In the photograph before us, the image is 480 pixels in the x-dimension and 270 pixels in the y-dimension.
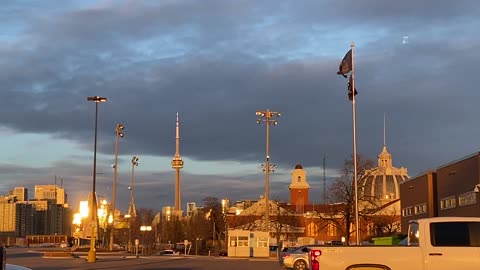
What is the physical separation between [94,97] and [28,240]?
306 ft

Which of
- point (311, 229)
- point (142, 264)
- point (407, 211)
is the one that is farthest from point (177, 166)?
point (142, 264)

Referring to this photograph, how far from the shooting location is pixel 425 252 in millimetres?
14398

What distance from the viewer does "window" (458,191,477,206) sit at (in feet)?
160

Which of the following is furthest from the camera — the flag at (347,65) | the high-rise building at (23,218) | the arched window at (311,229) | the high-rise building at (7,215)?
the high-rise building at (23,218)

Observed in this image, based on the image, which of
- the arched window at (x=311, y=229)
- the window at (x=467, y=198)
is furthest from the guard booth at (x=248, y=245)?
the arched window at (x=311, y=229)

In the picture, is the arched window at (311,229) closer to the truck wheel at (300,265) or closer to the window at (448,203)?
the window at (448,203)

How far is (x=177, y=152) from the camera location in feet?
507

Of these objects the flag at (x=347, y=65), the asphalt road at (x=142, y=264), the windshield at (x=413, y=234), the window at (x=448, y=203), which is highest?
the flag at (x=347, y=65)

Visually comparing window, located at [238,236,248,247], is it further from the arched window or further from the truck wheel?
the arched window

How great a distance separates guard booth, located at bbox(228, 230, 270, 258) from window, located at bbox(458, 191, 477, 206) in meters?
17.4

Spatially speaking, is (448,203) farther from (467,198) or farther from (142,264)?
(142,264)

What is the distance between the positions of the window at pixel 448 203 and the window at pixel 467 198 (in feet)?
4.95

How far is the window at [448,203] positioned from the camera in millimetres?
54094

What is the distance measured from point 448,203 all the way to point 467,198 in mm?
5435
